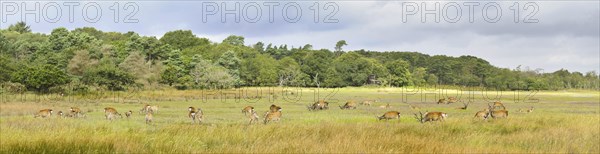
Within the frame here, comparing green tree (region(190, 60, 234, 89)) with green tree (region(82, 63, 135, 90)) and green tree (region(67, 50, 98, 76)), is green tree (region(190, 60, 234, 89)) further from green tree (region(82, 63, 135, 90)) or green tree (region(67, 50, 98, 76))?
green tree (region(82, 63, 135, 90))

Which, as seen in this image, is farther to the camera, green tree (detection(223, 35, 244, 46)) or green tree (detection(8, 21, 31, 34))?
green tree (detection(223, 35, 244, 46))

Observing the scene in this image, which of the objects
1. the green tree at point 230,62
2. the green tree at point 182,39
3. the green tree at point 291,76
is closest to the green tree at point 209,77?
the green tree at point 230,62

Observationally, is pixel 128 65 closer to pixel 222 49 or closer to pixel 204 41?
pixel 222 49

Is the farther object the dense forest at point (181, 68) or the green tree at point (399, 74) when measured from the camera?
the green tree at point (399, 74)

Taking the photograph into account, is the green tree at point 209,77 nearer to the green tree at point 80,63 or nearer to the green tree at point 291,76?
the green tree at point 80,63

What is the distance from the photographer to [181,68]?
87.9 m

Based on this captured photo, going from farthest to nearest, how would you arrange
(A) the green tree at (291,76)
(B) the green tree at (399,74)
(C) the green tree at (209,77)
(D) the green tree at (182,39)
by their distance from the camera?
(D) the green tree at (182,39), (B) the green tree at (399,74), (A) the green tree at (291,76), (C) the green tree at (209,77)

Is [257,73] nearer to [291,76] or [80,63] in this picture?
[291,76]

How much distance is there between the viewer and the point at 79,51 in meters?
74.1

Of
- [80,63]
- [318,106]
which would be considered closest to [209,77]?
[80,63]

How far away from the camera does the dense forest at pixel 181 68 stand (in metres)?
62.0

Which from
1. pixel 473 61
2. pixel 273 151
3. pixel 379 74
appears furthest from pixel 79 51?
pixel 473 61

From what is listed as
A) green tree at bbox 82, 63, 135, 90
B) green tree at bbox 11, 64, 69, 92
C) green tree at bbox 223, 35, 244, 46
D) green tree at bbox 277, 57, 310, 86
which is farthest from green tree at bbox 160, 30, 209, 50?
green tree at bbox 11, 64, 69, 92

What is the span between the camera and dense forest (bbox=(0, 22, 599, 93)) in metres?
62.0
